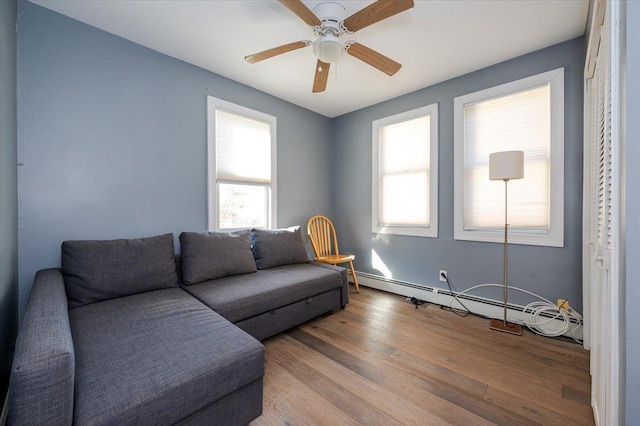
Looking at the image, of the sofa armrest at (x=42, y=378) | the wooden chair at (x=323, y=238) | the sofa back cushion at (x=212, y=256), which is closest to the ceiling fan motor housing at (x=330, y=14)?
the sofa back cushion at (x=212, y=256)

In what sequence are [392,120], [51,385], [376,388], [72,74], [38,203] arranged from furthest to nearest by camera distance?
[392,120], [72,74], [38,203], [376,388], [51,385]

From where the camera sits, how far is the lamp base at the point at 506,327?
2.23 meters

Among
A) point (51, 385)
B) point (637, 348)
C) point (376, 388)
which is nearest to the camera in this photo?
point (637, 348)

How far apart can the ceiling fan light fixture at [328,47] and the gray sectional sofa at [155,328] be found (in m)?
1.76

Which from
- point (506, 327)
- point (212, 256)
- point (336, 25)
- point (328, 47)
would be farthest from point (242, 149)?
point (506, 327)

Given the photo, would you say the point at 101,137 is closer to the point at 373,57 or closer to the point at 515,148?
the point at 373,57

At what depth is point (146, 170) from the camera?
2258mm

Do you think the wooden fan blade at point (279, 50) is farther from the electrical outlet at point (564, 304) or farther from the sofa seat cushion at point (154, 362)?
the electrical outlet at point (564, 304)

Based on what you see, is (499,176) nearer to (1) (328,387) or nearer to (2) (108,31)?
(1) (328,387)

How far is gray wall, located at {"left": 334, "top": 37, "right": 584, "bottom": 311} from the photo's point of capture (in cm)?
215

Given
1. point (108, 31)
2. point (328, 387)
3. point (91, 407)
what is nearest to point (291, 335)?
point (328, 387)

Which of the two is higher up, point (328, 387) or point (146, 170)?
point (146, 170)

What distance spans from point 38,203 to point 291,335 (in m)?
2.10

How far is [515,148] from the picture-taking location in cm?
244
